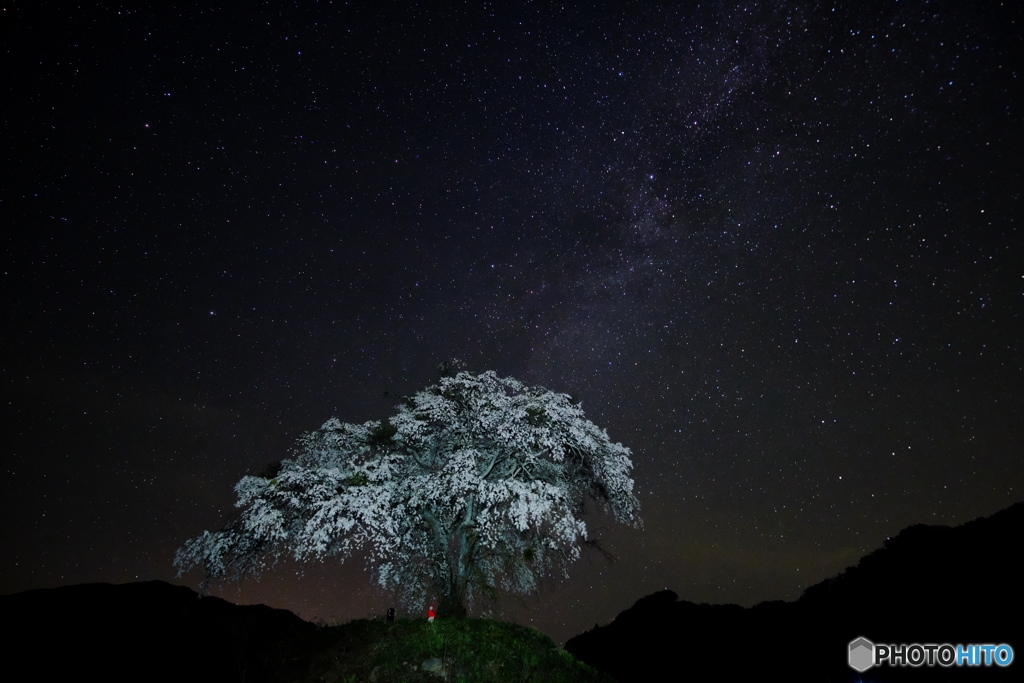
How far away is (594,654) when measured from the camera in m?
47.4

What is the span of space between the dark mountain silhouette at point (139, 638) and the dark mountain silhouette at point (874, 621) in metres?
23.8

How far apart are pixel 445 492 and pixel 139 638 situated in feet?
31.2

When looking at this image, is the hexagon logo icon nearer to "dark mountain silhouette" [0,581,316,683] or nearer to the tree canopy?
the tree canopy

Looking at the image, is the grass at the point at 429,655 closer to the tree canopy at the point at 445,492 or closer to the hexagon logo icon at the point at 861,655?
the tree canopy at the point at 445,492

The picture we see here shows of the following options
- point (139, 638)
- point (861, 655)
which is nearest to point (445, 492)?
point (139, 638)

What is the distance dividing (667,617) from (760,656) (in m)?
22.8

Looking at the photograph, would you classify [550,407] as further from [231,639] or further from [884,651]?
[884,651]

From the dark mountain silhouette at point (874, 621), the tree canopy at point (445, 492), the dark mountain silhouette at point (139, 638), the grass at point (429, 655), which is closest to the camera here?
the grass at point (429, 655)

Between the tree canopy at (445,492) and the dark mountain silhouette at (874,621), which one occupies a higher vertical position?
the tree canopy at (445,492)

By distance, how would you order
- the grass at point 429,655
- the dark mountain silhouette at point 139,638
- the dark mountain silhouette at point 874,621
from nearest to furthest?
the grass at point 429,655 → the dark mountain silhouette at point 139,638 → the dark mountain silhouette at point 874,621

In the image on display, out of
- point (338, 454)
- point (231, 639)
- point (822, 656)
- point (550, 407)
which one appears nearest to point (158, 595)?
point (231, 639)

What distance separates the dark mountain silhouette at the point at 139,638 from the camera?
39.1 ft

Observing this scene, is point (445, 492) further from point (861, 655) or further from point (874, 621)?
point (874, 621)

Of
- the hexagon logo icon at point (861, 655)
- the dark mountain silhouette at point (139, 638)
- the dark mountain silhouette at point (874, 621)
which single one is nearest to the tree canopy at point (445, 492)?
the dark mountain silhouette at point (139, 638)
